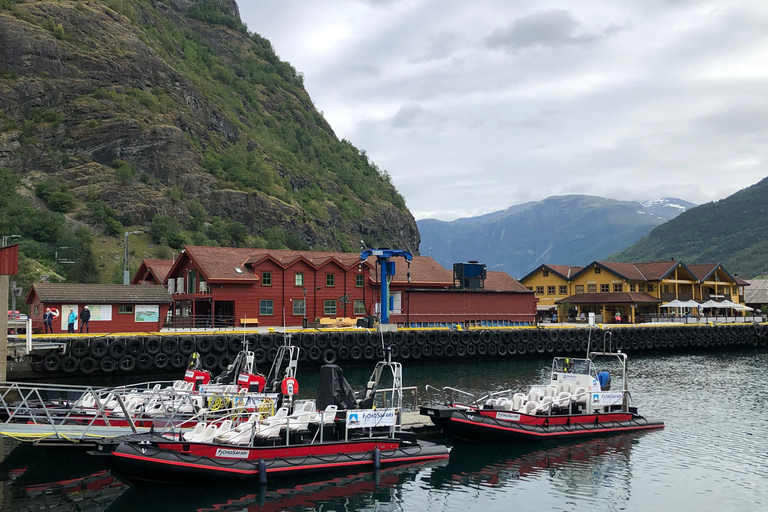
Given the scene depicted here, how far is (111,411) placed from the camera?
76.0 ft

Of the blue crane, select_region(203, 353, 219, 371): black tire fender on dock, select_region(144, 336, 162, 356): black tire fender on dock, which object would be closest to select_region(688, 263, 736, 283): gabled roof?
the blue crane

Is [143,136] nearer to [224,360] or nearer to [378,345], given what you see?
[224,360]

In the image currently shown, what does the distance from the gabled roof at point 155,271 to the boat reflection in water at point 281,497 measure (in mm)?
48169

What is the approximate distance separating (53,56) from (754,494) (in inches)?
4968

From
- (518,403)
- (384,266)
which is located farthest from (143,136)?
(518,403)

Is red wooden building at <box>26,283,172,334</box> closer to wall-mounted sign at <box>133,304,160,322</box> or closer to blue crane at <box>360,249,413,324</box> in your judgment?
wall-mounted sign at <box>133,304,160,322</box>

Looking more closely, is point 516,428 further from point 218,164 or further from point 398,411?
point 218,164

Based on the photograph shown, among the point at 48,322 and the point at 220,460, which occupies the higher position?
the point at 48,322

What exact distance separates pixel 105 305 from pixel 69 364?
25.6 ft

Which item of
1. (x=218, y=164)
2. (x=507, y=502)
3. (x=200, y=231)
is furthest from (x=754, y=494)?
(x=218, y=164)

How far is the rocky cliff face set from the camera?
4257 inches

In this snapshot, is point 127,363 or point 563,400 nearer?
point 563,400

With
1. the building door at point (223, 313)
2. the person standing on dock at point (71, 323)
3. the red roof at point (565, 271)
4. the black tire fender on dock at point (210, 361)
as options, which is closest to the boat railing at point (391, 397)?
the black tire fender on dock at point (210, 361)

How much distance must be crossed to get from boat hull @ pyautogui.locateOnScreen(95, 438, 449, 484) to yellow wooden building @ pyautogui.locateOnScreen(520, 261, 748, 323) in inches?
2659
